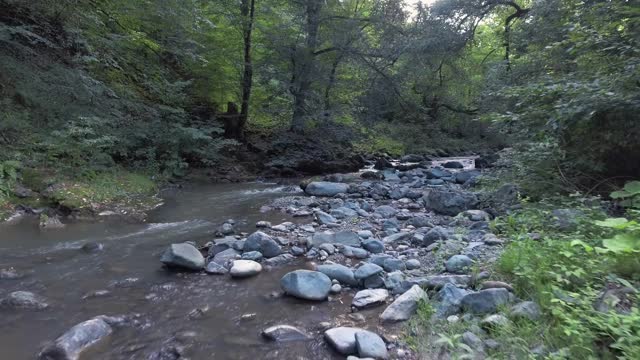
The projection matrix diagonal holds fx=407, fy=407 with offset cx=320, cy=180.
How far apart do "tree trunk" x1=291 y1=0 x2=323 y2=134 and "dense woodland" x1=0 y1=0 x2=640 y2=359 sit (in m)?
0.05

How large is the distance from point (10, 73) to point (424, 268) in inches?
382

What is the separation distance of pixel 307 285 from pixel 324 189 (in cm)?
Result: 583

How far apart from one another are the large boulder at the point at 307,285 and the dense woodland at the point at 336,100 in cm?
139

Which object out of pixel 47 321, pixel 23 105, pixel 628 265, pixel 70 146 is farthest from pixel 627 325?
pixel 23 105

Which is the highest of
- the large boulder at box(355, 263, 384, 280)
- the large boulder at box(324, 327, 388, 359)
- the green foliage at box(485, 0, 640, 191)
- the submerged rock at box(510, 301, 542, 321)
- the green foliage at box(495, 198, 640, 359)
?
the green foliage at box(485, 0, 640, 191)

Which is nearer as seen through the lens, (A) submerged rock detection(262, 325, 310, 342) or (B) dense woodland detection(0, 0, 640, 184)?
(A) submerged rock detection(262, 325, 310, 342)

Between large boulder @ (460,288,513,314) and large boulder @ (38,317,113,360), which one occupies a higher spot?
large boulder @ (460,288,513,314)

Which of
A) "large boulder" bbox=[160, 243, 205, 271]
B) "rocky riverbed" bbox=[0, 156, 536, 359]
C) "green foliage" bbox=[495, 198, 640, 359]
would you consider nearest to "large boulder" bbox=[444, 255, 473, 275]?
"rocky riverbed" bbox=[0, 156, 536, 359]

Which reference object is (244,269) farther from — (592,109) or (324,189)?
(324,189)

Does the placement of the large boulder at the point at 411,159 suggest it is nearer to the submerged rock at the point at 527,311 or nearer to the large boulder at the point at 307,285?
the large boulder at the point at 307,285

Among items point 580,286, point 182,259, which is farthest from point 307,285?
point 580,286

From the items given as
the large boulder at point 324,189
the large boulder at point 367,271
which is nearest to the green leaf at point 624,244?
the large boulder at point 367,271

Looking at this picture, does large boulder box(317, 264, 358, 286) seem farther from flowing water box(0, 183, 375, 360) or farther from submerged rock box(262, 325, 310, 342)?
submerged rock box(262, 325, 310, 342)

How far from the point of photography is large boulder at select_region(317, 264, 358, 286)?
429 cm
